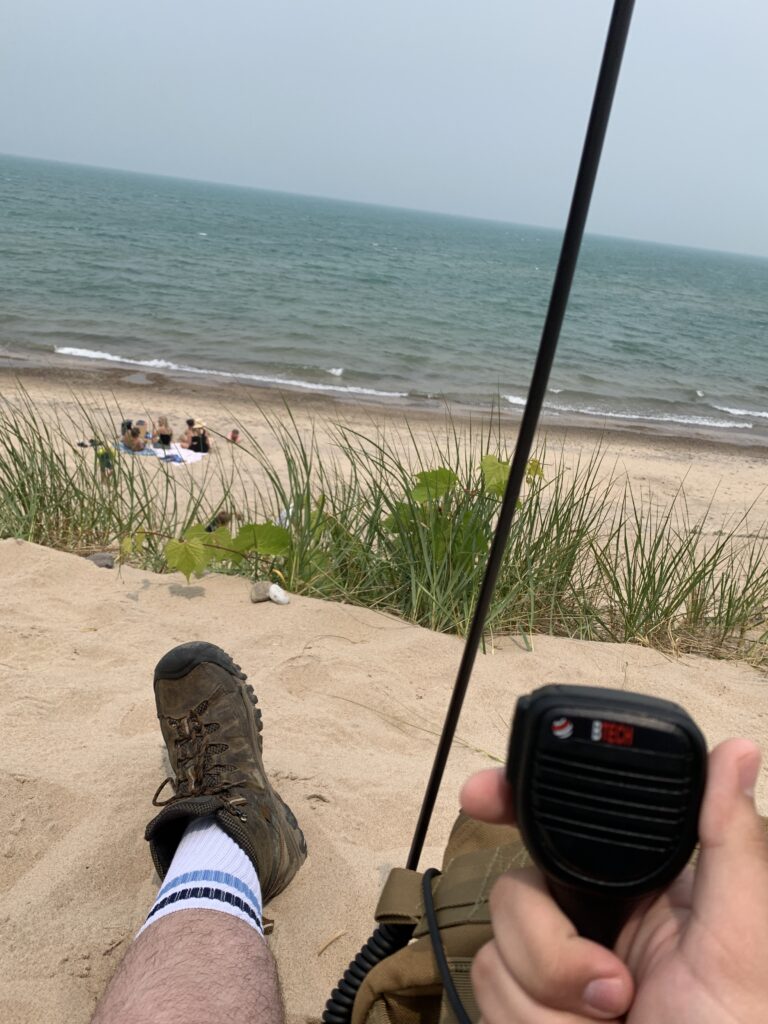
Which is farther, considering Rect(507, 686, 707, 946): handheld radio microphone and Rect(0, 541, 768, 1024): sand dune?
Rect(0, 541, 768, 1024): sand dune

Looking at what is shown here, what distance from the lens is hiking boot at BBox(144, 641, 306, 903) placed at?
139cm

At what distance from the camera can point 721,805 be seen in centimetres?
52

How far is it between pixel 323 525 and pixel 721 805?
2.25m

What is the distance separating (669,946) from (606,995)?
0.05 m

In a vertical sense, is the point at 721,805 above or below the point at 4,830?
above

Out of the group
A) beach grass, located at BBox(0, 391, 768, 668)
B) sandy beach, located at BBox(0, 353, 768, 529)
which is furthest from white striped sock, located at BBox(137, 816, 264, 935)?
sandy beach, located at BBox(0, 353, 768, 529)

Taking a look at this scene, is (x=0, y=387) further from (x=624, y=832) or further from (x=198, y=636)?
(x=624, y=832)

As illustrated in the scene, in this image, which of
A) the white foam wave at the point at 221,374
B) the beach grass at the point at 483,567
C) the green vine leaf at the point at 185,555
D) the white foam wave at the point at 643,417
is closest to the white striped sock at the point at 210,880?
the green vine leaf at the point at 185,555

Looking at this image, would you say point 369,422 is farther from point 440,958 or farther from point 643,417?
point 440,958

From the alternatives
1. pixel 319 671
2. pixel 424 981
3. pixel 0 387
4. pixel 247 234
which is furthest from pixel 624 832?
pixel 247 234

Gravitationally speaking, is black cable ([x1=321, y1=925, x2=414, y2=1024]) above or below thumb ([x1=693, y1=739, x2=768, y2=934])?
below

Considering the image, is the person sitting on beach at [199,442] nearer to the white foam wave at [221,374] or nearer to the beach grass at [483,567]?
the beach grass at [483,567]

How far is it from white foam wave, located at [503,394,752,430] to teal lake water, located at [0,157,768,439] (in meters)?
0.05

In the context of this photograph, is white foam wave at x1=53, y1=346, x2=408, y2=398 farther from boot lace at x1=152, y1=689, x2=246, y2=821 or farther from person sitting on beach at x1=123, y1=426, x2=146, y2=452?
boot lace at x1=152, y1=689, x2=246, y2=821
